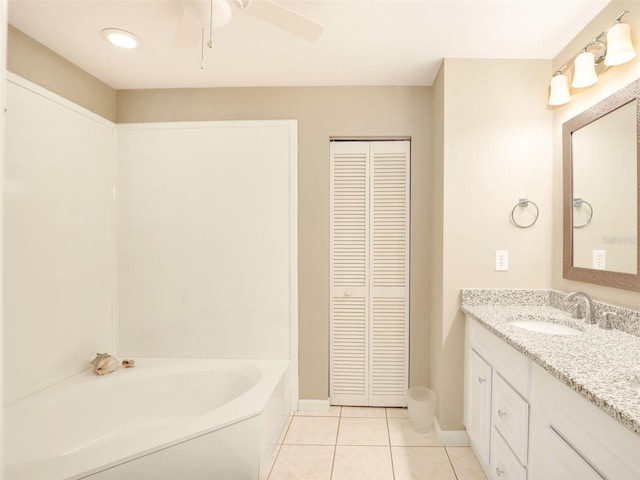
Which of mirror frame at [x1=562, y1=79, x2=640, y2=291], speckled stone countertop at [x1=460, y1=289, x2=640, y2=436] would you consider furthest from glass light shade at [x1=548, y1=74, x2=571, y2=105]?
speckled stone countertop at [x1=460, y1=289, x2=640, y2=436]

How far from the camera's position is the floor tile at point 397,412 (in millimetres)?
2518

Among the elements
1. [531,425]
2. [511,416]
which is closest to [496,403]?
[511,416]

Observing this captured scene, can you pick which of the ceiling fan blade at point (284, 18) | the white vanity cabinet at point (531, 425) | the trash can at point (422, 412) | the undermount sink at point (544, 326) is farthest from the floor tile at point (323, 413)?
the ceiling fan blade at point (284, 18)

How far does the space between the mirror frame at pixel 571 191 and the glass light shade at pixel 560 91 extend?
0.12 metres

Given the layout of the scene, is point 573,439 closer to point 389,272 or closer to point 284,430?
point 389,272

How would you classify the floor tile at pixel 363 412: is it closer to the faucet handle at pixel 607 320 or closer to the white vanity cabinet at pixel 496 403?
the white vanity cabinet at pixel 496 403

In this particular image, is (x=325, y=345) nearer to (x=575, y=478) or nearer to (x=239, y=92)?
(x=575, y=478)

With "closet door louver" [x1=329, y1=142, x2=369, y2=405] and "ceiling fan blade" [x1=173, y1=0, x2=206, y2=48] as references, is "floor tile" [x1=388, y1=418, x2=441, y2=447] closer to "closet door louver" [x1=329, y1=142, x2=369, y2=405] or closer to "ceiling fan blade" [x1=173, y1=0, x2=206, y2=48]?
"closet door louver" [x1=329, y1=142, x2=369, y2=405]

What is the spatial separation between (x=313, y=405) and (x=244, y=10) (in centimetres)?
242

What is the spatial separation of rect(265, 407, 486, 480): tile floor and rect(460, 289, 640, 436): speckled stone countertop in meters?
0.86

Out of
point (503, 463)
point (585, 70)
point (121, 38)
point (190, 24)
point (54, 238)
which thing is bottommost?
point (503, 463)

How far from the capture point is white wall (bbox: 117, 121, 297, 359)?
2.59 metres

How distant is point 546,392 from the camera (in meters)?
1.26

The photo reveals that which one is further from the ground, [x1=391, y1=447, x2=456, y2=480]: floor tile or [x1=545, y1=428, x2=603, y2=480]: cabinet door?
[x1=545, y1=428, x2=603, y2=480]: cabinet door
